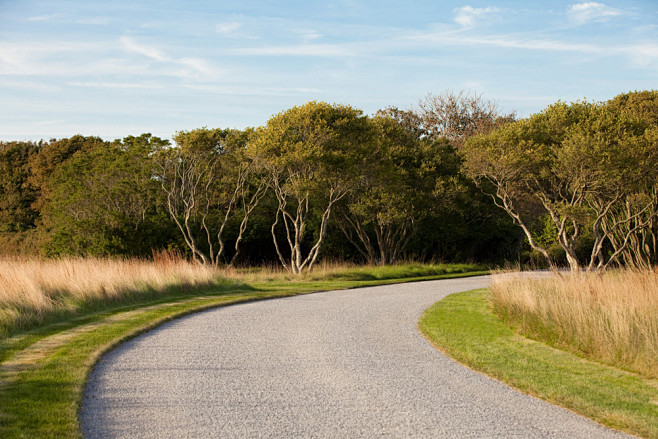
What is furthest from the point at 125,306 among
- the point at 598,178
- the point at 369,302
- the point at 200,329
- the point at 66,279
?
the point at 598,178

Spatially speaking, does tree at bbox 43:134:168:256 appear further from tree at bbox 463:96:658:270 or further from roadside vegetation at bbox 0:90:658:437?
tree at bbox 463:96:658:270

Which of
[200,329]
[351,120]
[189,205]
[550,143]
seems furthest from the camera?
[189,205]

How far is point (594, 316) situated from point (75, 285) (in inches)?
469

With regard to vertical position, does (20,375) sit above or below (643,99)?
below

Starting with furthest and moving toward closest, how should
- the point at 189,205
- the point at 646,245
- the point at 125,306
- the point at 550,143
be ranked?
1. the point at 189,205
2. the point at 646,245
3. the point at 550,143
4. the point at 125,306

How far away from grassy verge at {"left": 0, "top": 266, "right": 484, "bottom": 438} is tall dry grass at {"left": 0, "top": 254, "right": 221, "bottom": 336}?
266 millimetres

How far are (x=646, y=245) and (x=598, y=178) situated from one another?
928cm

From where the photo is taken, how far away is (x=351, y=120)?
2684cm

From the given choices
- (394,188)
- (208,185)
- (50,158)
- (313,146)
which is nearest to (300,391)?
(313,146)

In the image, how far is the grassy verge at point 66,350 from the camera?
578 centimetres

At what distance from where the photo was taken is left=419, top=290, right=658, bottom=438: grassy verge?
247 inches

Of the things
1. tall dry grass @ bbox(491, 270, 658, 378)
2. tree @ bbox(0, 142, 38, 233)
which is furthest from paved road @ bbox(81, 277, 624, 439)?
tree @ bbox(0, 142, 38, 233)

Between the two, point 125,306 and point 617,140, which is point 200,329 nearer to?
point 125,306

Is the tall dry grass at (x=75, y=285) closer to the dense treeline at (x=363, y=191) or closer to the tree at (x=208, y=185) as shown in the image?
the dense treeline at (x=363, y=191)
